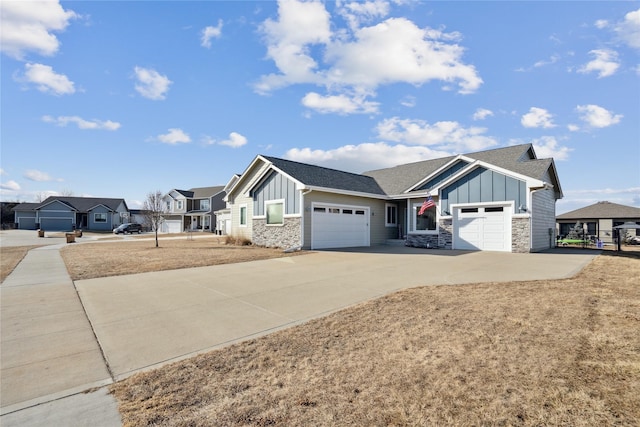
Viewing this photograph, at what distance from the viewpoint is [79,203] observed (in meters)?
53.4

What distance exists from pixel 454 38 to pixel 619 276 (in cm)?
974

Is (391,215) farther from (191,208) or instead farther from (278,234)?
(191,208)

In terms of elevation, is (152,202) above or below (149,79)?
below

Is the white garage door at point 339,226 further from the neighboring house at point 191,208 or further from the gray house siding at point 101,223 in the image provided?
the gray house siding at point 101,223

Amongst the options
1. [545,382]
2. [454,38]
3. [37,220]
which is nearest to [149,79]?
[454,38]

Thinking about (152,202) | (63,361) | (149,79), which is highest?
(149,79)

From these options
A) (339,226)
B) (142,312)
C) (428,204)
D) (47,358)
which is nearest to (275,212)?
(339,226)

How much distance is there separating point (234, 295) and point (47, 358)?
10.9 feet

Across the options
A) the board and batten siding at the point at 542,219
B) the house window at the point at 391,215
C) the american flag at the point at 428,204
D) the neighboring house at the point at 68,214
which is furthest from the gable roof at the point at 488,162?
the neighboring house at the point at 68,214

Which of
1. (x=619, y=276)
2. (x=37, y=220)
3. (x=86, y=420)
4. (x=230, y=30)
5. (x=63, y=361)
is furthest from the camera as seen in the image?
(x=37, y=220)

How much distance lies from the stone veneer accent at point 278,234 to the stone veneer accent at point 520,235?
10.2 m

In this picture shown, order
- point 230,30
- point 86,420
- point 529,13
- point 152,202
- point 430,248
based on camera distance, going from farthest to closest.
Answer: point 152,202 → point 430,248 → point 230,30 → point 529,13 → point 86,420

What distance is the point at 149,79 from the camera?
14445mm

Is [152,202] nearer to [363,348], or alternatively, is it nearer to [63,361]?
[63,361]
